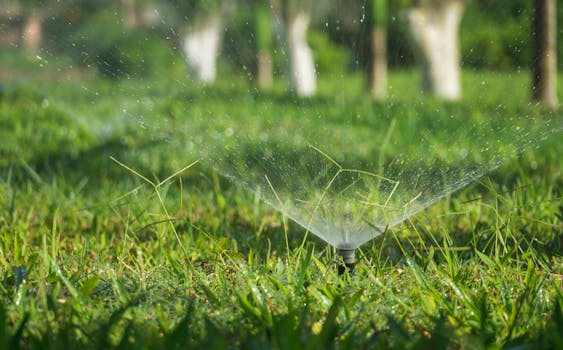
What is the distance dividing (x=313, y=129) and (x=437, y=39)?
667 centimetres

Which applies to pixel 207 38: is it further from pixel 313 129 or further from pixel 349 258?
pixel 349 258

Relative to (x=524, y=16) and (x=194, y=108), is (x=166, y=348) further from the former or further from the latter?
(x=194, y=108)

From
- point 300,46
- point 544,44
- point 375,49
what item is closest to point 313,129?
point 544,44

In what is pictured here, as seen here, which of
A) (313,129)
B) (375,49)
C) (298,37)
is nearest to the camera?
(313,129)

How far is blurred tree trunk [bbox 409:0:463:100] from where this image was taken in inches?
461

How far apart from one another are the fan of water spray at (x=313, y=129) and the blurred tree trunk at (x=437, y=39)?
1707 millimetres

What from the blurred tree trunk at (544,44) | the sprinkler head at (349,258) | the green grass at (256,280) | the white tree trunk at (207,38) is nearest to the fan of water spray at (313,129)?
the sprinkler head at (349,258)

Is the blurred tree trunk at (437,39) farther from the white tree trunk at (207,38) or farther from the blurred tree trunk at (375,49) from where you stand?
the white tree trunk at (207,38)

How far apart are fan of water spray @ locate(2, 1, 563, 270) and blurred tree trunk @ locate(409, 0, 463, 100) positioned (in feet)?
5.60

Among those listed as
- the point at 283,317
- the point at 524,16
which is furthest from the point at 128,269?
the point at 524,16

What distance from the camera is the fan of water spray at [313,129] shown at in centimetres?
262

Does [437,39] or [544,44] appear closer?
[544,44]

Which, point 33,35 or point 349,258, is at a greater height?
point 349,258

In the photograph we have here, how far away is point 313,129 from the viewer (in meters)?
6.04
